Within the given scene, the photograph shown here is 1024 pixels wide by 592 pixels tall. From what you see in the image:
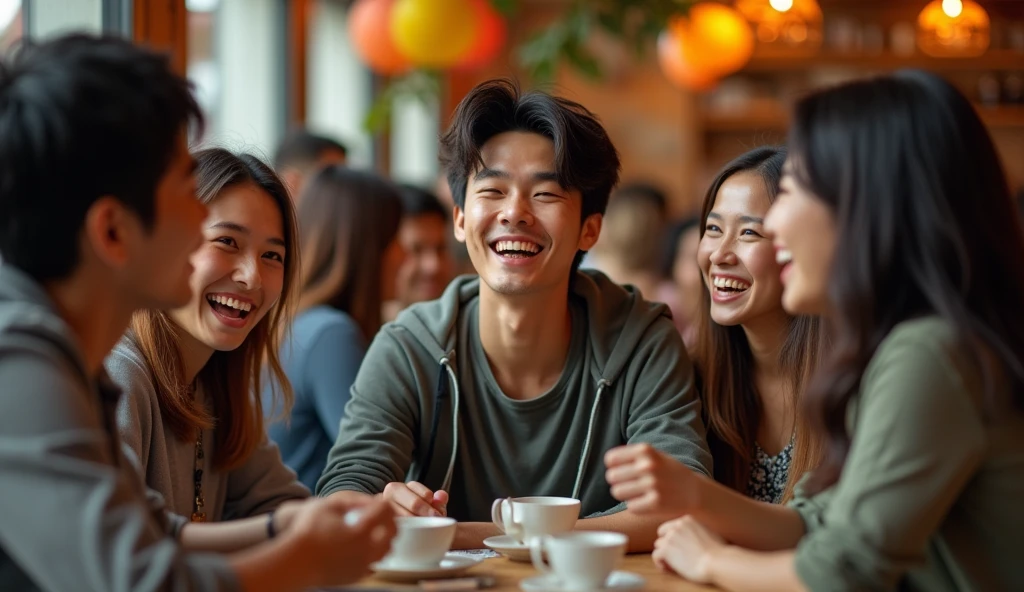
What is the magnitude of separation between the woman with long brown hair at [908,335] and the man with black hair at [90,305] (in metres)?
0.53

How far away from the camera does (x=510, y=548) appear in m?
1.60

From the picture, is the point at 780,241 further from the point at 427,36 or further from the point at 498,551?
the point at 427,36

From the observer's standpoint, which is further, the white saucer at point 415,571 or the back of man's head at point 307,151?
the back of man's head at point 307,151

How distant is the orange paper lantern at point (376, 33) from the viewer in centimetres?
455

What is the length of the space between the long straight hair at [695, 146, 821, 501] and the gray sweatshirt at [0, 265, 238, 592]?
3.92 ft

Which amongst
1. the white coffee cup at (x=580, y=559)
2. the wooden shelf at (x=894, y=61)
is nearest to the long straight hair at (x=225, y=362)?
the white coffee cup at (x=580, y=559)

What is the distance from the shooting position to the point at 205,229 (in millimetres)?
1955

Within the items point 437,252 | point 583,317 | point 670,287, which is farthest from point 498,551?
point 670,287

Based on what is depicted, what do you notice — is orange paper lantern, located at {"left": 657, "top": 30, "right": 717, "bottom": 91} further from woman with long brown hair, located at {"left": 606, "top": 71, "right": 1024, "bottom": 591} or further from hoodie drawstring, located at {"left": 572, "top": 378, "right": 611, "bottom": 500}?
woman with long brown hair, located at {"left": 606, "top": 71, "right": 1024, "bottom": 591}

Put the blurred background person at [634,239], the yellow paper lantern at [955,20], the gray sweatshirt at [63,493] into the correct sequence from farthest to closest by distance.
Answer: the blurred background person at [634,239], the yellow paper lantern at [955,20], the gray sweatshirt at [63,493]

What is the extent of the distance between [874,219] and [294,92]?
394 cm

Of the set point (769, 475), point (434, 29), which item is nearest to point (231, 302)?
point (769, 475)

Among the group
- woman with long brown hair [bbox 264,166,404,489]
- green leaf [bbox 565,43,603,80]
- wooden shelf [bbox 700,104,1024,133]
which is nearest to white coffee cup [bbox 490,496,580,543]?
woman with long brown hair [bbox 264,166,404,489]

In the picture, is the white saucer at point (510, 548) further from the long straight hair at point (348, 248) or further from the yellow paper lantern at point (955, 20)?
the yellow paper lantern at point (955, 20)
